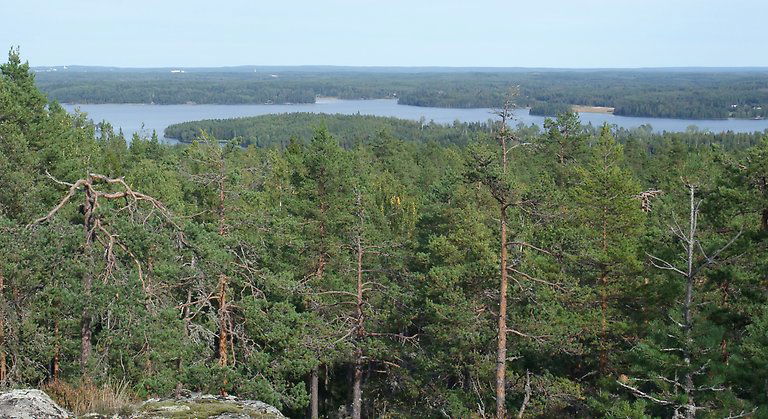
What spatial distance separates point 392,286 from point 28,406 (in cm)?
1211

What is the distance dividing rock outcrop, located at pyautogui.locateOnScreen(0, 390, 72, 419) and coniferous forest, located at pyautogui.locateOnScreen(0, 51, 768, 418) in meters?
2.54

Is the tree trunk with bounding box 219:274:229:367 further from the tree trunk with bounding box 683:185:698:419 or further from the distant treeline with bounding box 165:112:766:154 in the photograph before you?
the distant treeline with bounding box 165:112:766:154

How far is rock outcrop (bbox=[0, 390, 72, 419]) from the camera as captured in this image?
613cm

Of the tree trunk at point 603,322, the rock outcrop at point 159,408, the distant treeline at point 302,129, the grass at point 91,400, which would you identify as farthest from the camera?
the distant treeline at point 302,129

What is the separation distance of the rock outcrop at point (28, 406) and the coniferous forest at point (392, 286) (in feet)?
8.33

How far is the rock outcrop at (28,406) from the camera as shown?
6.13 metres

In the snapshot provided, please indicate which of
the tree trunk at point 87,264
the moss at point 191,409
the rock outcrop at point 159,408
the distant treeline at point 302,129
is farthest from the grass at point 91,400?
the distant treeline at point 302,129

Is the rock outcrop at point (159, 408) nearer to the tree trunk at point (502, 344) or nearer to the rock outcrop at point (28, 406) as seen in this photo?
the rock outcrop at point (28, 406)

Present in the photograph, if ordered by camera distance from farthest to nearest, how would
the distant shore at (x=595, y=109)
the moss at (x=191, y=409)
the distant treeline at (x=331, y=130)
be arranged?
the distant shore at (x=595, y=109), the distant treeline at (x=331, y=130), the moss at (x=191, y=409)

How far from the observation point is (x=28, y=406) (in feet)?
20.5

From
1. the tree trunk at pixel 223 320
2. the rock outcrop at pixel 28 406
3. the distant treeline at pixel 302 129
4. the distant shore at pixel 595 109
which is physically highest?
the rock outcrop at pixel 28 406

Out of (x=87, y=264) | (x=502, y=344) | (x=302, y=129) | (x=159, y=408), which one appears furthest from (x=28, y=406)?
(x=302, y=129)

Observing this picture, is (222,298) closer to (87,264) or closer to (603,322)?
(87,264)

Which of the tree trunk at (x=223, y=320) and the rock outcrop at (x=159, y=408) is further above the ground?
the rock outcrop at (x=159, y=408)
